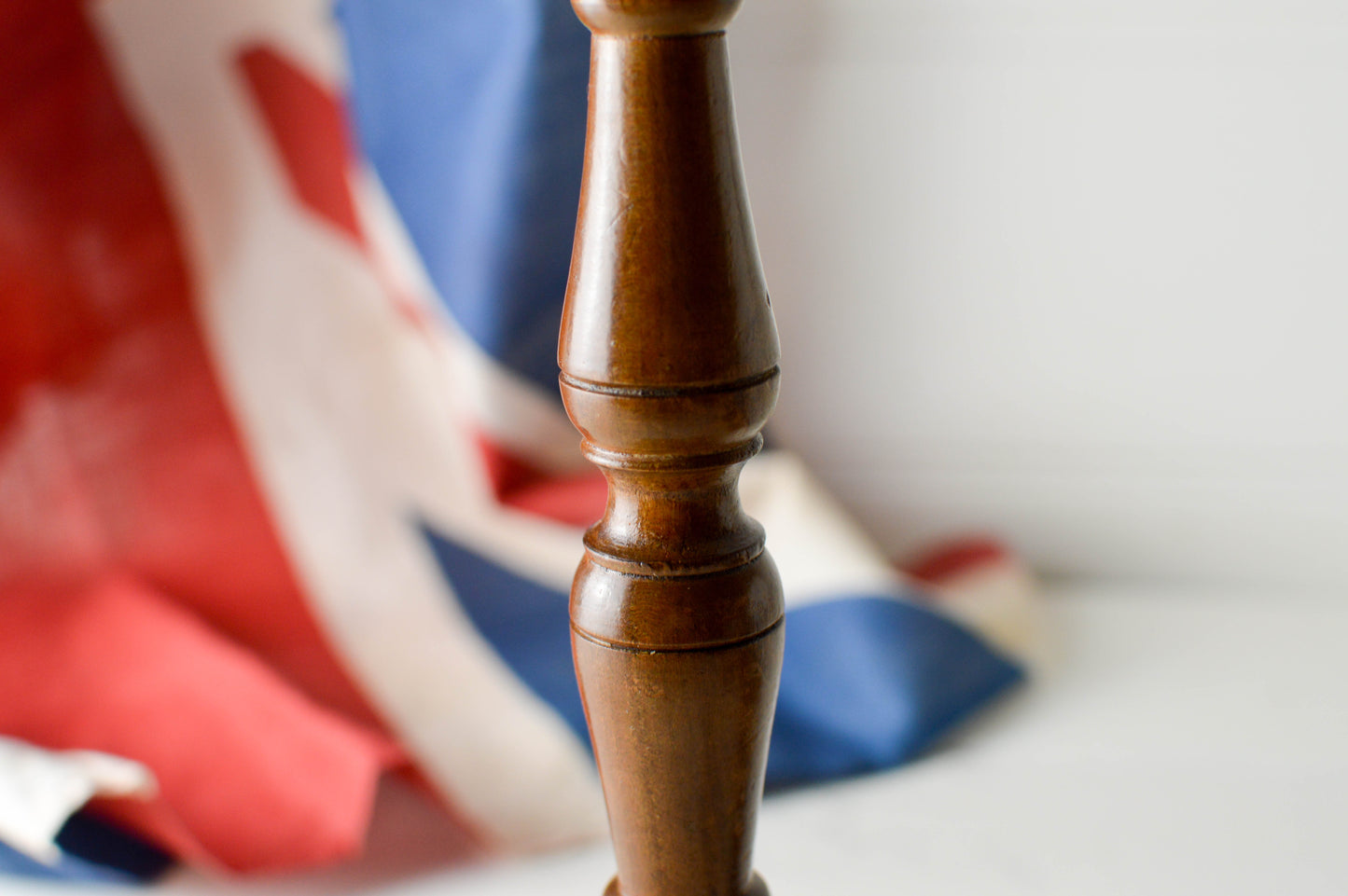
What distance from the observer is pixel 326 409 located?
1.02 metres

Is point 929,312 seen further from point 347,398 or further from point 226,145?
point 226,145

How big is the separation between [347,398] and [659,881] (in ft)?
2.04

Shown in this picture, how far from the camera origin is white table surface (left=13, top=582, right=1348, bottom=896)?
0.68 metres

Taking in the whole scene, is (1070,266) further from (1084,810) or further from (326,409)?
(326,409)

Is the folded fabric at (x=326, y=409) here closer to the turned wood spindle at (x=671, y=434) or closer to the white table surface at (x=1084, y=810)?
the white table surface at (x=1084, y=810)

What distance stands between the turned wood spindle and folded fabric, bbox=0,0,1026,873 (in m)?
0.34

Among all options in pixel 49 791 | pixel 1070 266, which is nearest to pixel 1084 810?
pixel 1070 266

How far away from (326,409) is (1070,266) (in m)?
0.57

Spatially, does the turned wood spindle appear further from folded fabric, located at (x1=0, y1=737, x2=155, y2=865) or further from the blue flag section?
the blue flag section

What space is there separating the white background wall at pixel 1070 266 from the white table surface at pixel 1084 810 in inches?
5.8

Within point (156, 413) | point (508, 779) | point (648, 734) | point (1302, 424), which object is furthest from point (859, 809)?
point (156, 413)

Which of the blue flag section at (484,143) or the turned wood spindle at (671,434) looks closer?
the turned wood spindle at (671,434)

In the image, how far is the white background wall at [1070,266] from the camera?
95 centimetres

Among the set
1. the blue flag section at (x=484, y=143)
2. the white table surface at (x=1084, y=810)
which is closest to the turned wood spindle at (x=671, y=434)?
the white table surface at (x=1084, y=810)
